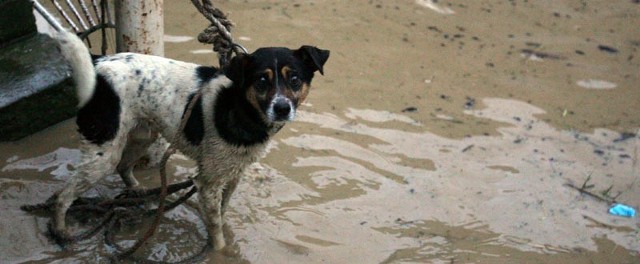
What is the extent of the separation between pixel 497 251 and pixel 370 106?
5.75 ft

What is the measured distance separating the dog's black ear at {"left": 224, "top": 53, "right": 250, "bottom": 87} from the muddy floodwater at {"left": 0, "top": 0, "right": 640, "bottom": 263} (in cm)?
119

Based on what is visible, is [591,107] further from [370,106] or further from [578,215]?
[370,106]

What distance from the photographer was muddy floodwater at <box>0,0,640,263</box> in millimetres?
4508

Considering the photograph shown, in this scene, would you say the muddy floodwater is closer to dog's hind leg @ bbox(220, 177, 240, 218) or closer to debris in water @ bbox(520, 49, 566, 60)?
debris in water @ bbox(520, 49, 566, 60)

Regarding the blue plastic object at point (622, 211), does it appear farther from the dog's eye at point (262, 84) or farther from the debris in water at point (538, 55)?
the dog's eye at point (262, 84)

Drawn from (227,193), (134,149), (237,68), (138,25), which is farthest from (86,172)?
(237,68)

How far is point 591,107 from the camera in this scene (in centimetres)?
614

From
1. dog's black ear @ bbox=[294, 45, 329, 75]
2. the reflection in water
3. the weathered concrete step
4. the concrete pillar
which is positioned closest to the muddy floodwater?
the reflection in water

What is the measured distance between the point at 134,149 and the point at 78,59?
0.93 meters

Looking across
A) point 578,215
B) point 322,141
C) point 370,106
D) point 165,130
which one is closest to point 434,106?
point 370,106

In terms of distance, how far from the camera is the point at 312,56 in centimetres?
374

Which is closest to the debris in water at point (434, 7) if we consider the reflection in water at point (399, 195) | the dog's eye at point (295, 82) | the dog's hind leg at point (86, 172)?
the reflection in water at point (399, 195)

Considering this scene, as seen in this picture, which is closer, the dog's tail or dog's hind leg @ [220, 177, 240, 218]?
the dog's tail

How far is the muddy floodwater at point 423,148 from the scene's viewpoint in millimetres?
4508
